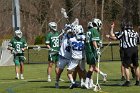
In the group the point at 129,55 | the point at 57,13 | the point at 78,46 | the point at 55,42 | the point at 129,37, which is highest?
the point at 57,13

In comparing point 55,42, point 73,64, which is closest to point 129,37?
point 73,64

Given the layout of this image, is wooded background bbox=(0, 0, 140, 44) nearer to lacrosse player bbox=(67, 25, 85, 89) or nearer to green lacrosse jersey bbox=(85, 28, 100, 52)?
lacrosse player bbox=(67, 25, 85, 89)

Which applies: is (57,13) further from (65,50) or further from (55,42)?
(65,50)

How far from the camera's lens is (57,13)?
63.5m

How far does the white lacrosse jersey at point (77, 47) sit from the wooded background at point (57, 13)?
43.7m

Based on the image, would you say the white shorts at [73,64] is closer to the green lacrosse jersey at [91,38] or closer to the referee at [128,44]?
the green lacrosse jersey at [91,38]

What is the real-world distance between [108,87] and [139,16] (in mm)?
48076

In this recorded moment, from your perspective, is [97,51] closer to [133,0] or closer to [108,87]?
[108,87]

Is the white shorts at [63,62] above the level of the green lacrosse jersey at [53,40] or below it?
below

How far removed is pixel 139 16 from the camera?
62531 mm

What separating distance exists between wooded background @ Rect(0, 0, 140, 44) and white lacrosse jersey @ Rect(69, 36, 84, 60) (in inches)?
1722

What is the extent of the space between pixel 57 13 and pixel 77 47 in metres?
48.9

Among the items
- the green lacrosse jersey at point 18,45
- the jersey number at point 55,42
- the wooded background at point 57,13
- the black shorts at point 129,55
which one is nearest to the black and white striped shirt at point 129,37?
the black shorts at point 129,55

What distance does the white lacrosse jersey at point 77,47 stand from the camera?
1478 cm
